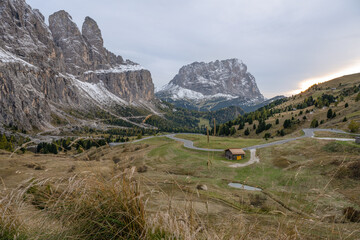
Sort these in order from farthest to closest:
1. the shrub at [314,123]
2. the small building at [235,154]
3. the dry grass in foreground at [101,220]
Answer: the shrub at [314,123], the small building at [235,154], the dry grass in foreground at [101,220]

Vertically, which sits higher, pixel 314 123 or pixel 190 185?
pixel 190 185

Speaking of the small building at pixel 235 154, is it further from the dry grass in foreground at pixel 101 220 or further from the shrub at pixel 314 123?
the shrub at pixel 314 123

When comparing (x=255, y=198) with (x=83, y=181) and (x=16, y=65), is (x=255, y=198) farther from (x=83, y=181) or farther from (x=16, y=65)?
(x=16, y=65)

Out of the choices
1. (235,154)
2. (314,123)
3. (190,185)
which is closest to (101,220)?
(190,185)

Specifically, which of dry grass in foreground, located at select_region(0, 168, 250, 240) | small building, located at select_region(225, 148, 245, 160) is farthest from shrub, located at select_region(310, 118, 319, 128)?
dry grass in foreground, located at select_region(0, 168, 250, 240)

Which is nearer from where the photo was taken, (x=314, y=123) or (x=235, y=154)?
(x=235, y=154)

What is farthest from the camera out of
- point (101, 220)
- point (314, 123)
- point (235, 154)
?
point (314, 123)

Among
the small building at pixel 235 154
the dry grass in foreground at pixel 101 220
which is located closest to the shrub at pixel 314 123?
the small building at pixel 235 154

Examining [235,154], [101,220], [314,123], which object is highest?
[101,220]

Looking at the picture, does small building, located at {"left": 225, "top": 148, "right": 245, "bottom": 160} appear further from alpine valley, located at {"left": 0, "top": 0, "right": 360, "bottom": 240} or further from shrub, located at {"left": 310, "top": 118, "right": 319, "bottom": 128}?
shrub, located at {"left": 310, "top": 118, "right": 319, "bottom": 128}

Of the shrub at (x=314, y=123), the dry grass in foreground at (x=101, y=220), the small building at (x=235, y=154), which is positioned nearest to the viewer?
the dry grass in foreground at (x=101, y=220)

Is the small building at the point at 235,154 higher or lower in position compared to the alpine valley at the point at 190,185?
lower

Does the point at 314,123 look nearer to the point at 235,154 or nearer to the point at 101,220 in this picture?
the point at 235,154

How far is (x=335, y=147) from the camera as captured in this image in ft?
131
